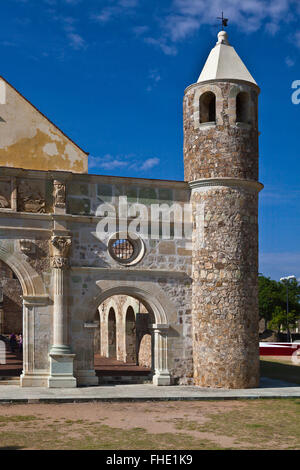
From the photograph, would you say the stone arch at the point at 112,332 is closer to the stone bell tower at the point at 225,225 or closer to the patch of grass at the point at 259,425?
the stone bell tower at the point at 225,225

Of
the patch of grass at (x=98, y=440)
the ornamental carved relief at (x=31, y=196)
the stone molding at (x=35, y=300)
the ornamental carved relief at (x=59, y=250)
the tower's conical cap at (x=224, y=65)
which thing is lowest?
the patch of grass at (x=98, y=440)

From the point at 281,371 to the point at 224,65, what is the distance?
1113cm

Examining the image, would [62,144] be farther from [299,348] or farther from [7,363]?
[299,348]

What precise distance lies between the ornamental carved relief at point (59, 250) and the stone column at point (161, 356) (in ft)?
10.3

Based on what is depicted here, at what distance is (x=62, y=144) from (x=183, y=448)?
10195mm

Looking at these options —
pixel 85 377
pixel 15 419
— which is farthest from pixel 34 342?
pixel 15 419

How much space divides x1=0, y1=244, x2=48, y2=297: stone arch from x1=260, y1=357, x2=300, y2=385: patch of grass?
26.6 ft

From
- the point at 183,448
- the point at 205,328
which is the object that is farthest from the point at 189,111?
the point at 183,448

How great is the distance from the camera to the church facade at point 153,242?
1595 centimetres

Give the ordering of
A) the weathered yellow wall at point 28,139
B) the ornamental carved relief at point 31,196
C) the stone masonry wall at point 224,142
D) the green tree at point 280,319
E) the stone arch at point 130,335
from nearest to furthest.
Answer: the ornamental carved relief at point 31,196 → the weathered yellow wall at point 28,139 → the stone masonry wall at point 224,142 → the stone arch at point 130,335 → the green tree at point 280,319

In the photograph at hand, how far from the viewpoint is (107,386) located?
16.2 metres

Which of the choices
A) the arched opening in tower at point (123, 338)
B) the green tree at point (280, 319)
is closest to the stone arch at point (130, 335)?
the arched opening in tower at point (123, 338)

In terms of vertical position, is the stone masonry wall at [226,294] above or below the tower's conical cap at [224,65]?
Result: below

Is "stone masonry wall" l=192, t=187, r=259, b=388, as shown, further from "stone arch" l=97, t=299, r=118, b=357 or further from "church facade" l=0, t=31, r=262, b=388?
"stone arch" l=97, t=299, r=118, b=357
